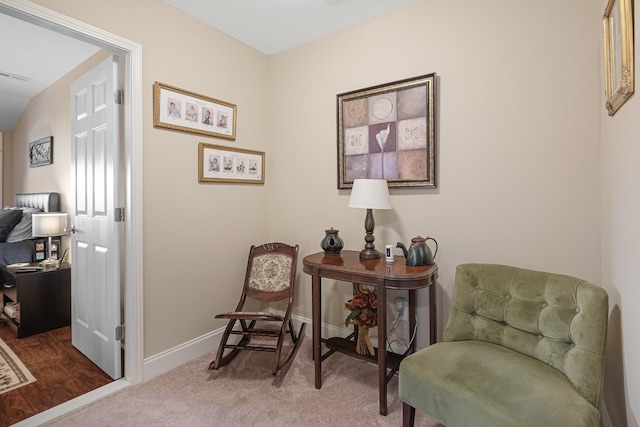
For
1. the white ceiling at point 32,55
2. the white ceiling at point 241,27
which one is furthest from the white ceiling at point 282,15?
the white ceiling at point 32,55

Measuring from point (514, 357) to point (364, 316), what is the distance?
0.87 metres

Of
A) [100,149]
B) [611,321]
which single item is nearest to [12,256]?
[100,149]

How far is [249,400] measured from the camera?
188 cm

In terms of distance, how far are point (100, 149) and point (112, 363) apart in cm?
144

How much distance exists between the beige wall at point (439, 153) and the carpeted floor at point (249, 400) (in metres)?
0.35

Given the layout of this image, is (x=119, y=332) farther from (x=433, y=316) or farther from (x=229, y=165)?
(x=433, y=316)

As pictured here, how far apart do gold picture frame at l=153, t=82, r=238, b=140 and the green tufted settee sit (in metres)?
2.00

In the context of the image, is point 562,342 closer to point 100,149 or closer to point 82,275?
point 100,149

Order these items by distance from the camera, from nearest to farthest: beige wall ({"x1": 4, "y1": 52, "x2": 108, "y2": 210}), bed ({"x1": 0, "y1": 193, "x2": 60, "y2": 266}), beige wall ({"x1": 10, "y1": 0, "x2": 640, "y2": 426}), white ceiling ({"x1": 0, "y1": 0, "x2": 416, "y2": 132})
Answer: beige wall ({"x1": 10, "y1": 0, "x2": 640, "y2": 426})
white ceiling ({"x1": 0, "y1": 0, "x2": 416, "y2": 132})
bed ({"x1": 0, "y1": 193, "x2": 60, "y2": 266})
beige wall ({"x1": 4, "y1": 52, "x2": 108, "y2": 210})

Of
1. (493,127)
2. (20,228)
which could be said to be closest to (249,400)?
(493,127)

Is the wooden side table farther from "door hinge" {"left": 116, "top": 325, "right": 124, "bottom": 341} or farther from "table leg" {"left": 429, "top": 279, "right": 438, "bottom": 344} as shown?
"table leg" {"left": 429, "top": 279, "right": 438, "bottom": 344}

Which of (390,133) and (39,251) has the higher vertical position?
(390,133)

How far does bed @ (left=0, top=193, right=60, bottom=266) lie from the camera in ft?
10.6

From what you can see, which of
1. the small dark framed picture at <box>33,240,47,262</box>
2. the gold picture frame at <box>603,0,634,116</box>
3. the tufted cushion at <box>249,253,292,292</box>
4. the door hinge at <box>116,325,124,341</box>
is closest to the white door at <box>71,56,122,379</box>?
the door hinge at <box>116,325,124,341</box>
